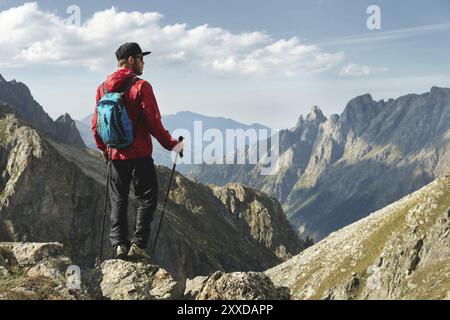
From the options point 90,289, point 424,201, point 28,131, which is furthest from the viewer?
point 28,131

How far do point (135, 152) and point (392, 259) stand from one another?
2010 inches

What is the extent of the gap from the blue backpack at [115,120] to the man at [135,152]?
0.15 metres

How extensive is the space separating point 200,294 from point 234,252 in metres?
140

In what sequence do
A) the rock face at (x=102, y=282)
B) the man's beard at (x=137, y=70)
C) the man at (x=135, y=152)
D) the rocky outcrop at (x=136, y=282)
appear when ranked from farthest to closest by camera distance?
the man's beard at (x=137, y=70), the man at (x=135, y=152), the rocky outcrop at (x=136, y=282), the rock face at (x=102, y=282)

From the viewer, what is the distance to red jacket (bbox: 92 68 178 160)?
38.1ft

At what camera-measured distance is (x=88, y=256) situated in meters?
104

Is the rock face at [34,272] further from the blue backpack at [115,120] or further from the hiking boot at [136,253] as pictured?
the blue backpack at [115,120]

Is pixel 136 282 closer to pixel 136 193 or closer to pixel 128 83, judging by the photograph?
pixel 136 193

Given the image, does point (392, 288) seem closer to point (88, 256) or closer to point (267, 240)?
point (88, 256)

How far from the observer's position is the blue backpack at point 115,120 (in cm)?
1159

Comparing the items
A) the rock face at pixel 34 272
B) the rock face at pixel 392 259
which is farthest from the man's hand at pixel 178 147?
the rock face at pixel 392 259

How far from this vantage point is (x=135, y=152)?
12156mm

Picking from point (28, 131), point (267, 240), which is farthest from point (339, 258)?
point (267, 240)

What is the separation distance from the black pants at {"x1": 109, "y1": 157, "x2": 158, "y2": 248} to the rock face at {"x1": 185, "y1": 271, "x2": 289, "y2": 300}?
241cm
